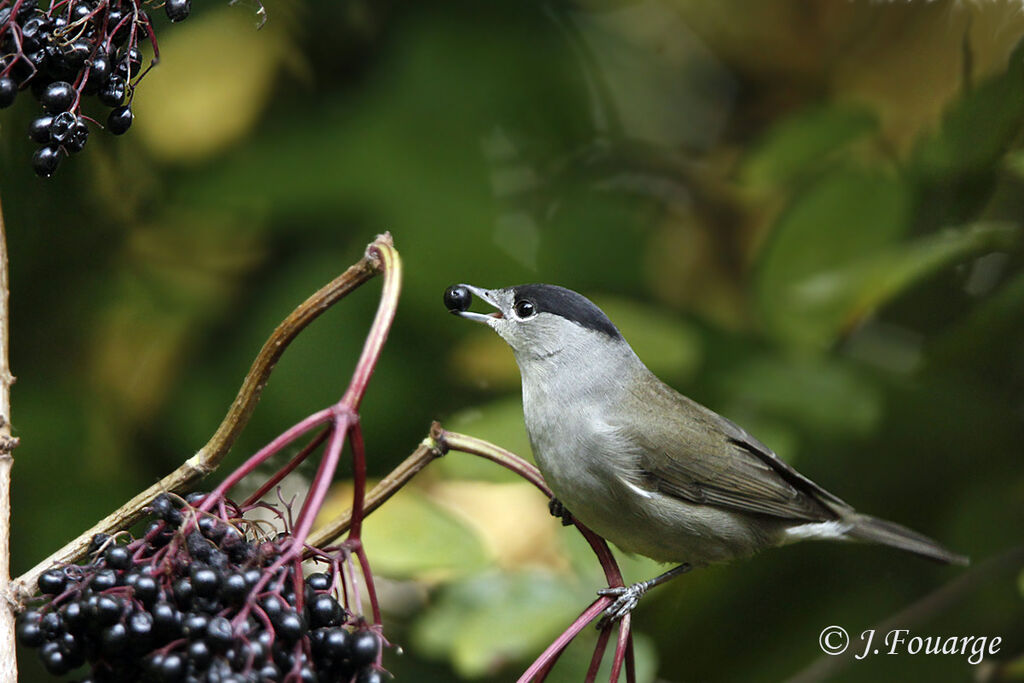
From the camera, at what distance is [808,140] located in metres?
3.93

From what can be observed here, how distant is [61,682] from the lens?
414 cm

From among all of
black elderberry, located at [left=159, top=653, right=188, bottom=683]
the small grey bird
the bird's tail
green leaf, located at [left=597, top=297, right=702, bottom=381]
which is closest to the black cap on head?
the small grey bird

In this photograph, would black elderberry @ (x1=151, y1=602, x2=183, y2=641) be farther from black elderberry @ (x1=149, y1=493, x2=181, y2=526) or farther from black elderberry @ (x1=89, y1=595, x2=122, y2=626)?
black elderberry @ (x1=149, y1=493, x2=181, y2=526)

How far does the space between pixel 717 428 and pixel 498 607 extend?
3.85 feet

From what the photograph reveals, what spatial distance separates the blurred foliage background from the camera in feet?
12.5

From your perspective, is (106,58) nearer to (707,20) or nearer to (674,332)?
(674,332)

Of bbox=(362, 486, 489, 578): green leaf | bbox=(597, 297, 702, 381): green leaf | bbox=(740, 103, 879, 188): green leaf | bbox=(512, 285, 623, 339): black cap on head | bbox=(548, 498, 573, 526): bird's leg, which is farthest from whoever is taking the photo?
bbox=(740, 103, 879, 188): green leaf

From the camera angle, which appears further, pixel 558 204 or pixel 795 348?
pixel 558 204

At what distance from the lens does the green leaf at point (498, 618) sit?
3.14 m

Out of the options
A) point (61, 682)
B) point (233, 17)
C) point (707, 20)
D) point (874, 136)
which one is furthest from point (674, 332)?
point (61, 682)

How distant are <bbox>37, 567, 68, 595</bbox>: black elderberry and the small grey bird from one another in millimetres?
1794

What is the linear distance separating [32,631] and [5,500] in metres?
0.29

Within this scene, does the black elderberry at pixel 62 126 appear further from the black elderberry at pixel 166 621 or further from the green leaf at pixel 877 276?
the green leaf at pixel 877 276

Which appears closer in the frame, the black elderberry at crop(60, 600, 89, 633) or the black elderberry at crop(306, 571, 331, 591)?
the black elderberry at crop(60, 600, 89, 633)
